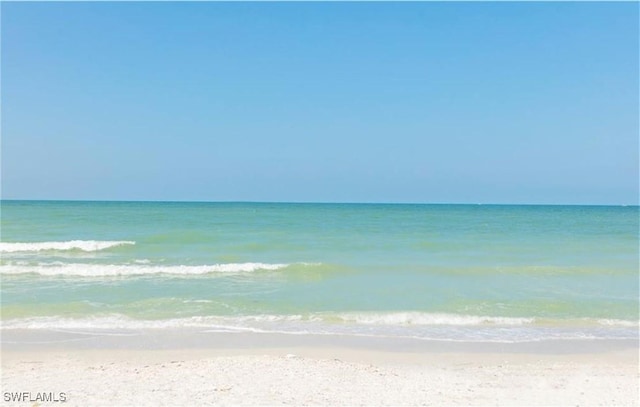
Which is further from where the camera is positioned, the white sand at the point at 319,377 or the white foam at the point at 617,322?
the white foam at the point at 617,322

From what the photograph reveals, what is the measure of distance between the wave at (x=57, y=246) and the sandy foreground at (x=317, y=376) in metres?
13.8

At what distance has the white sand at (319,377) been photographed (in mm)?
4988

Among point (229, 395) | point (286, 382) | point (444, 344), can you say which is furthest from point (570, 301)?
point (229, 395)

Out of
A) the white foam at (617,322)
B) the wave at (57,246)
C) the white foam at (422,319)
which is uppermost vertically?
the white foam at (617,322)

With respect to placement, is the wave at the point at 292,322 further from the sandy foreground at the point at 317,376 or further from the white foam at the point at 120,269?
the white foam at the point at 120,269

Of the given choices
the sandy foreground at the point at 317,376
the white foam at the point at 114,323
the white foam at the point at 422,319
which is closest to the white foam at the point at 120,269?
the white foam at the point at 114,323

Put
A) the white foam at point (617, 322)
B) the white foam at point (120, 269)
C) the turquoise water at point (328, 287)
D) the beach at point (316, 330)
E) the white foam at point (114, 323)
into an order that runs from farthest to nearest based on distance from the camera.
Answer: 1. the white foam at point (120, 269)
2. the white foam at point (617, 322)
3. the turquoise water at point (328, 287)
4. the white foam at point (114, 323)
5. the beach at point (316, 330)

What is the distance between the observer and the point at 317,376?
5754 mm

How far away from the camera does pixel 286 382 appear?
548 cm

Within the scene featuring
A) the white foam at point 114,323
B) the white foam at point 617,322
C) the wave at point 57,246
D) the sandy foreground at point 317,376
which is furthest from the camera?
the wave at point 57,246

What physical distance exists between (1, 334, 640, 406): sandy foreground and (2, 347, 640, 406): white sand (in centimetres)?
1

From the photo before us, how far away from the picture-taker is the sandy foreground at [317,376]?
196 inches

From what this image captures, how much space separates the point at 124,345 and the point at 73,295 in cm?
449

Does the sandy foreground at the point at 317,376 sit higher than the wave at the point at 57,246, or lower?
higher
